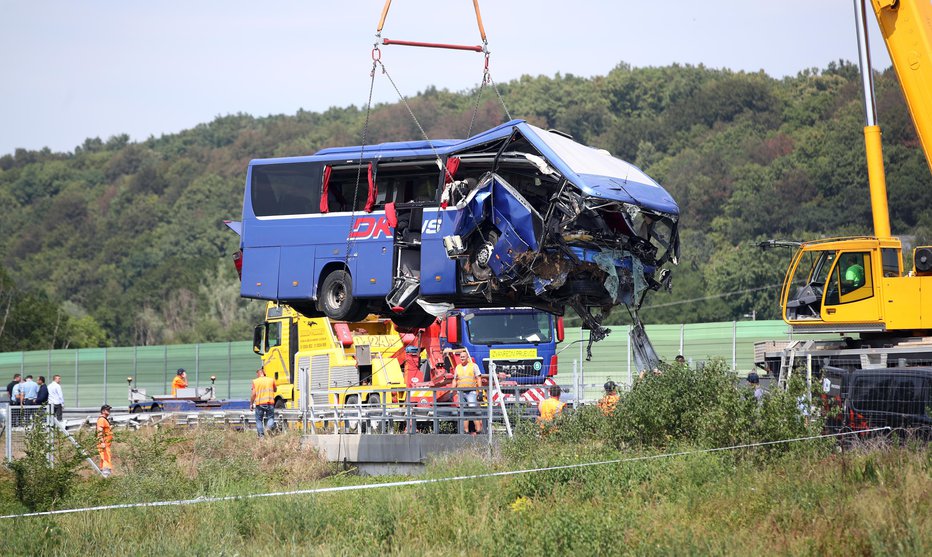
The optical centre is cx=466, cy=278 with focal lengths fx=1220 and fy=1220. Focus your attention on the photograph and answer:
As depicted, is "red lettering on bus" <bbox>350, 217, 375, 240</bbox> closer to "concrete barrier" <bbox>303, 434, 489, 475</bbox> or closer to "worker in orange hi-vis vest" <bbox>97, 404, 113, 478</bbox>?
"concrete barrier" <bbox>303, 434, 489, 475</bbox>

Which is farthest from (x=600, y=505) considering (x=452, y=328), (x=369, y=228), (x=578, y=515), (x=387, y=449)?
(x=452, y=328)

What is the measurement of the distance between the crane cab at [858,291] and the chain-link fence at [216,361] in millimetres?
10189

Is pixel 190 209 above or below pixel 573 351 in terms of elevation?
above

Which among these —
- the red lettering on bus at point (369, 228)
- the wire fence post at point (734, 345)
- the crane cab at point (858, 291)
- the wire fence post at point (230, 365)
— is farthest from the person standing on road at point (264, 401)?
the wire fence post at point (230, 365)

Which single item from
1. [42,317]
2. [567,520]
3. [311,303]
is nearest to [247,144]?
[42,317]

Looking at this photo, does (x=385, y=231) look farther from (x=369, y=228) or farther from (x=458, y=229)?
(x=458, y=229)

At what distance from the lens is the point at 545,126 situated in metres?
98.2

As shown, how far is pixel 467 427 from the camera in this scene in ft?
72.4

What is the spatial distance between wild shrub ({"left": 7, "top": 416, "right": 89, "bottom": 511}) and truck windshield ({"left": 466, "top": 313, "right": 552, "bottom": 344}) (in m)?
10.7

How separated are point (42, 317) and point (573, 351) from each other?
139 ft

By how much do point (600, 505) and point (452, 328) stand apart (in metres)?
12.9

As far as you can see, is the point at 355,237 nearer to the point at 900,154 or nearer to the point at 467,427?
the point at 467,427

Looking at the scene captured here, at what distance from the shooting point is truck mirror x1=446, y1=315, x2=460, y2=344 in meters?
26.8

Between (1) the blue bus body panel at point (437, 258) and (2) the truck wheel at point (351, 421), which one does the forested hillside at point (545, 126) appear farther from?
(1) the blue bus body panel at point (437, 258)
